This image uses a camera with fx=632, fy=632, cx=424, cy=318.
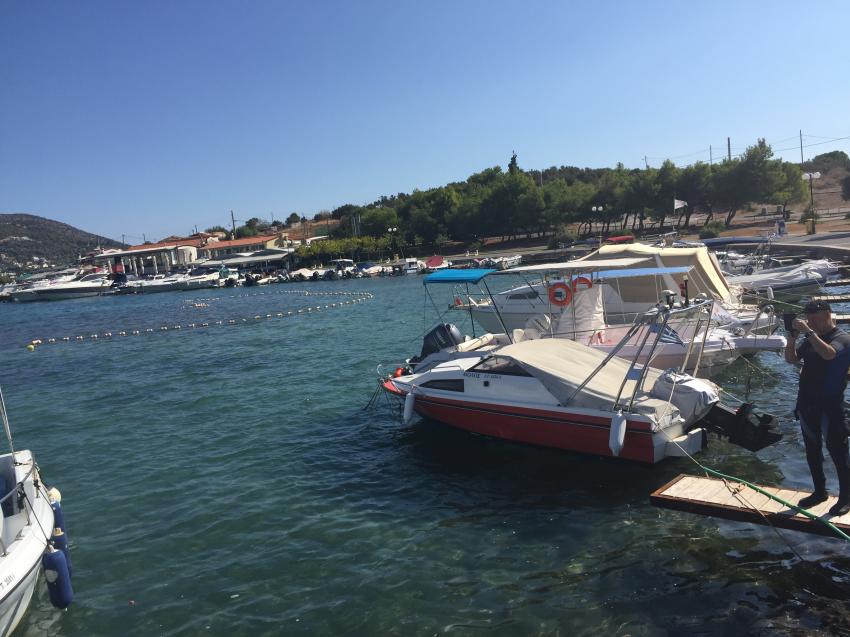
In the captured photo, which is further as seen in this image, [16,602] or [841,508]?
[841,508]

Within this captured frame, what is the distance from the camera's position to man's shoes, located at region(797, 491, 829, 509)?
8254 mm

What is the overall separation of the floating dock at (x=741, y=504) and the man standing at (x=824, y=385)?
269mm

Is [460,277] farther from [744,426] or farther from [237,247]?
[237,247]

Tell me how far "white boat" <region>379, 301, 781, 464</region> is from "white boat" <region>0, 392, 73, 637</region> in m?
7.60

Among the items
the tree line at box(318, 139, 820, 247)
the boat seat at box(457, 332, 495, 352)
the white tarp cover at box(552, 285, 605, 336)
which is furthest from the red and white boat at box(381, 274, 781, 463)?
the tree line at box(318, 139, 820, 247)

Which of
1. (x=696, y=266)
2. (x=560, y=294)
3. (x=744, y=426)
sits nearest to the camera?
(x=744, y=426)

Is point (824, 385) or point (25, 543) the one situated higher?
point (824, 385)

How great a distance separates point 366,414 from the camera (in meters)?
17.8

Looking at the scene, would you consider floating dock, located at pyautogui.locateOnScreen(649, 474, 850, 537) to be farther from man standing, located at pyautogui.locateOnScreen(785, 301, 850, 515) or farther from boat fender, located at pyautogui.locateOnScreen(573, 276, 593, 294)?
boat fender, located at pyautogui.locateOnScreen(573, 276, 593, 294)

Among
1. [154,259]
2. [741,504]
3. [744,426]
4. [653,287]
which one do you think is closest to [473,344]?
[744,426]

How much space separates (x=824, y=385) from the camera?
7535 mm

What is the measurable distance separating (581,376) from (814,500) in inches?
199

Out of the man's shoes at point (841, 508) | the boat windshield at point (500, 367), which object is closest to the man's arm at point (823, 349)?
the man's shoes at point (841, 508)

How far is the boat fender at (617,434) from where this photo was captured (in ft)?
36.2
